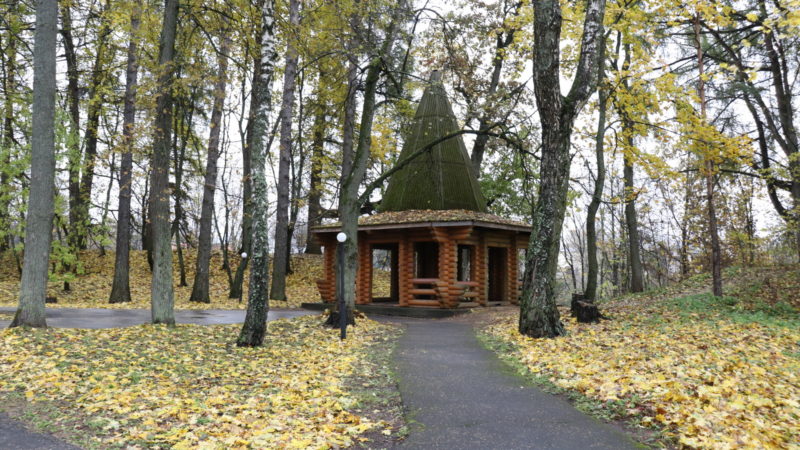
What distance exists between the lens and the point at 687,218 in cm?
2577

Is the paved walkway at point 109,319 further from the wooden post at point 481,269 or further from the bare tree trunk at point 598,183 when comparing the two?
the bare tree trunk at point 598,183

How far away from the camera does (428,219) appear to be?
1527cm

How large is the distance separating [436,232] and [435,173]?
278 centimetres

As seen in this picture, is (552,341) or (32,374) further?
(552,341)

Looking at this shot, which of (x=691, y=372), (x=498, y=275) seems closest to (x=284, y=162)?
(x=498, y=275)

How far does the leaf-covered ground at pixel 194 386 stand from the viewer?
4500 millimetres

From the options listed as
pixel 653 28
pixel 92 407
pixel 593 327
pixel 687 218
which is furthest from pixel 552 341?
pixel 687 218

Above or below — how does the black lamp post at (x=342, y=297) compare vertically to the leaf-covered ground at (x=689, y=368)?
above

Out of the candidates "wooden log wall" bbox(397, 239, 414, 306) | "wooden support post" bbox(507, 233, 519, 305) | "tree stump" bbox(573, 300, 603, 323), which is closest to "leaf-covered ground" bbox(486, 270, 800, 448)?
"tree stump" bbox(573, 300, 603, 323)

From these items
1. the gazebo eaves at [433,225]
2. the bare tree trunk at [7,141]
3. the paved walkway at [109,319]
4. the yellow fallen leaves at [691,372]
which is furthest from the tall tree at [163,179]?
the bare tree trunk at [7,141]

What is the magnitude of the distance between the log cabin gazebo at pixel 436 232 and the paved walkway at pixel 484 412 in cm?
762

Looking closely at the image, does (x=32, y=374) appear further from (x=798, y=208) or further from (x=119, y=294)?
(x=798, y=208)

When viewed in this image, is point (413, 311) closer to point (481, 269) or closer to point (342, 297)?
point (481, 269)

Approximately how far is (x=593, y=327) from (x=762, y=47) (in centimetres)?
1330
